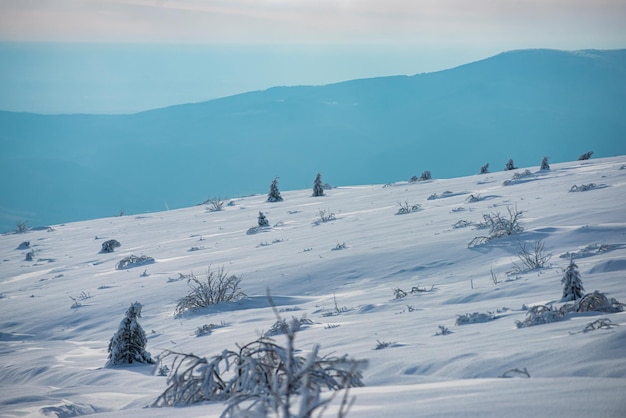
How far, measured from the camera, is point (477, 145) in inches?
6575

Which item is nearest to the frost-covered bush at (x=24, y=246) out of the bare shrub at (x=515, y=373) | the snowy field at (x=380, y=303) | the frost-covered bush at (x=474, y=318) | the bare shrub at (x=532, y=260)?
the snowy field at (x=380, y=303)

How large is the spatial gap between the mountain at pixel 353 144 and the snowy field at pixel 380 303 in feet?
474

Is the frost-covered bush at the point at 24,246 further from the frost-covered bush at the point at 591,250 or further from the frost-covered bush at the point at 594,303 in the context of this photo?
the frost-covered bush at the point at 594,303

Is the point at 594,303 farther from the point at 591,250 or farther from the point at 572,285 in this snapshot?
the point at 591,250

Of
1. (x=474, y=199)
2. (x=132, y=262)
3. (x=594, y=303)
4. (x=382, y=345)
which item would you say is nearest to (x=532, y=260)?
(x=594, y=303)

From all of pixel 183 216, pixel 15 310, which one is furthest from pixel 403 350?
pixel 183 216

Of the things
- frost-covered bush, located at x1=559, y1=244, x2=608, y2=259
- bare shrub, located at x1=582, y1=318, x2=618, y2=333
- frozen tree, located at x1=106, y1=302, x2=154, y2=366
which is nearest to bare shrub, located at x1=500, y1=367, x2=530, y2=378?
bare shrub, located at x1=582, y1=318, x2=618, y2=333

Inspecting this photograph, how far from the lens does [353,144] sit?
185625 mm

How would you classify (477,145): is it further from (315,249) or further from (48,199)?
(315,249)

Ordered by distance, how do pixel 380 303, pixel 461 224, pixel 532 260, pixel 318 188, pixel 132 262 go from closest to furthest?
1. pixel 380 303
2. pixel 532 260
3. pixel 461 224
4. pixel 132 262
5. pixel 318 188

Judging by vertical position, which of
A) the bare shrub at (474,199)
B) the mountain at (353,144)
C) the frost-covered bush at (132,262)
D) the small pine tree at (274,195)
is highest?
the mountain at (353,144)

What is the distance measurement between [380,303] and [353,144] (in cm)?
17972

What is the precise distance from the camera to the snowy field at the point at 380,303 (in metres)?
3.21

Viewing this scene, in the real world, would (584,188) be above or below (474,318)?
above
